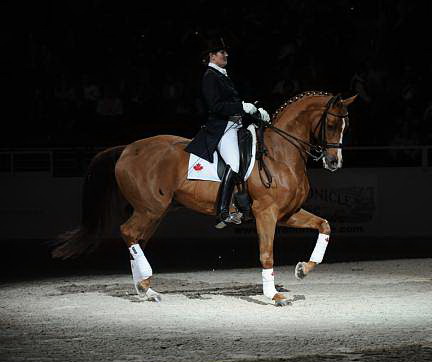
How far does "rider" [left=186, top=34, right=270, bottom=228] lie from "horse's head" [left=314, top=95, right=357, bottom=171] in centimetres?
65

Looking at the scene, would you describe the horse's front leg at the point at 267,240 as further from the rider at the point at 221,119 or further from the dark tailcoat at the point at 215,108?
the dark tailcoat at the point at 215,108

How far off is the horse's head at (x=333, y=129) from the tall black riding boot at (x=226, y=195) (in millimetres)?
991

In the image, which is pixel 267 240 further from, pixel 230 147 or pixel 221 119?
pixel 221 119

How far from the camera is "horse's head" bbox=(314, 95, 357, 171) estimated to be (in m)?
9.43

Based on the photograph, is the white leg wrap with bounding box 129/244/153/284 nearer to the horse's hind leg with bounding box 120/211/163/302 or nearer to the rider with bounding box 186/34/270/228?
the horse's hind leg with bounding box 120/211/163/302

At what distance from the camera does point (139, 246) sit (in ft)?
32.9

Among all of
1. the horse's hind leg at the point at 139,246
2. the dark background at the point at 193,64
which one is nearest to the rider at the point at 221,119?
the horse's hind leg at the point at 139,246

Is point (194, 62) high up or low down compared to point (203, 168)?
up

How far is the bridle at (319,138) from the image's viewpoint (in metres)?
9.45

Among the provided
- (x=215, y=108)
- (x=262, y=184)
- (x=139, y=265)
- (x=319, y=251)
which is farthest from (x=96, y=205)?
(x=319, y=251)

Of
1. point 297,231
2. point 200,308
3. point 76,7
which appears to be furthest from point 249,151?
point 76,7

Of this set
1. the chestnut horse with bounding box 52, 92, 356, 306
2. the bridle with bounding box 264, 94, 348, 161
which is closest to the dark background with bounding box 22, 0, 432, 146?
the chestnut horse with bounding box 52, 92, 356, 306

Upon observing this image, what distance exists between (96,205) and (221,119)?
1945mm

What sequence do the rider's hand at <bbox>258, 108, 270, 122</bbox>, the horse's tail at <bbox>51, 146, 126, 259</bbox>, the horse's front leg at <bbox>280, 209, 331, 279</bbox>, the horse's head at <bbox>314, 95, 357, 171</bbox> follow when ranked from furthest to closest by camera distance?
the horse's tail at <bbox>51, 146, 126, 259</bbox>, the rider's hand at <bbox>258, 108, 270, 122</bbox>, the horse's front leg at <bbox>280, 209, 331, 279</bbox>, the horse's head at <bbox>314, 95, 357, 171</bbox>
